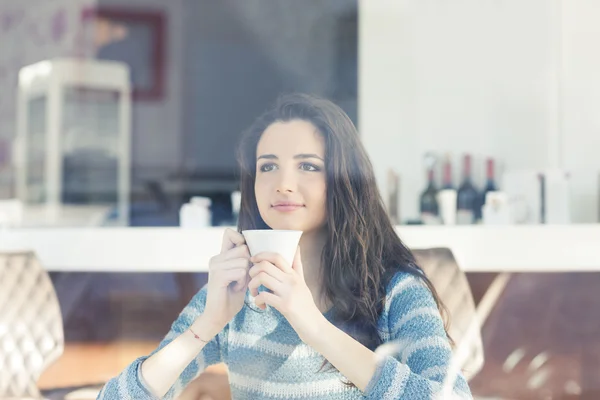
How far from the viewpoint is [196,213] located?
1.42 metres

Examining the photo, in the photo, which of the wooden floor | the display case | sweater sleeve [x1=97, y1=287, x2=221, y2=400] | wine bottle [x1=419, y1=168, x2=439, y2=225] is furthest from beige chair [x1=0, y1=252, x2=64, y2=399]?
wine bottle [x1=419, y1=168, x2=439, y2=225]

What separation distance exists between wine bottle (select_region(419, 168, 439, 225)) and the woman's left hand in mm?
708

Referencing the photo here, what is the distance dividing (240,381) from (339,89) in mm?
643

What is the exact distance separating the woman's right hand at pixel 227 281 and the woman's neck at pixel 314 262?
12 centimetres

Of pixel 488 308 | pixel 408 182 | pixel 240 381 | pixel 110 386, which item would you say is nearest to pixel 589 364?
pixel 488 308

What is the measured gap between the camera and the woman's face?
2.81ft

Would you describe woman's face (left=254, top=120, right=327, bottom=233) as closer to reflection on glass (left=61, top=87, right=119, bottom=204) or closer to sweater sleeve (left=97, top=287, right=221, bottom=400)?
sweater sleeve (left=97, top=287, right=221, bottom=400)

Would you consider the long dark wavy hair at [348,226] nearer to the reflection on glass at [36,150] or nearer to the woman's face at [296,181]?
the woman's face at [296,181]

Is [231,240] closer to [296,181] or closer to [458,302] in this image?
[296,181]

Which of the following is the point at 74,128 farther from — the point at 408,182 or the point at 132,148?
the point at 408,182

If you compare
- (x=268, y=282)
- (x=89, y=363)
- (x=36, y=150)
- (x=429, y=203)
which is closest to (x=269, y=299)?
(x=268, y=282)

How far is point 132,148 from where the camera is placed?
2.29m

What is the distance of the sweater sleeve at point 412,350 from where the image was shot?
2.46 feet

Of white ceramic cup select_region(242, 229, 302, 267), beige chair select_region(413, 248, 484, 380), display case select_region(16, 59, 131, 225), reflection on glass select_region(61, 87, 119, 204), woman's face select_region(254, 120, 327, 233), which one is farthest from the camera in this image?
reflection on glass select_region(61, 87, 119, 204)
